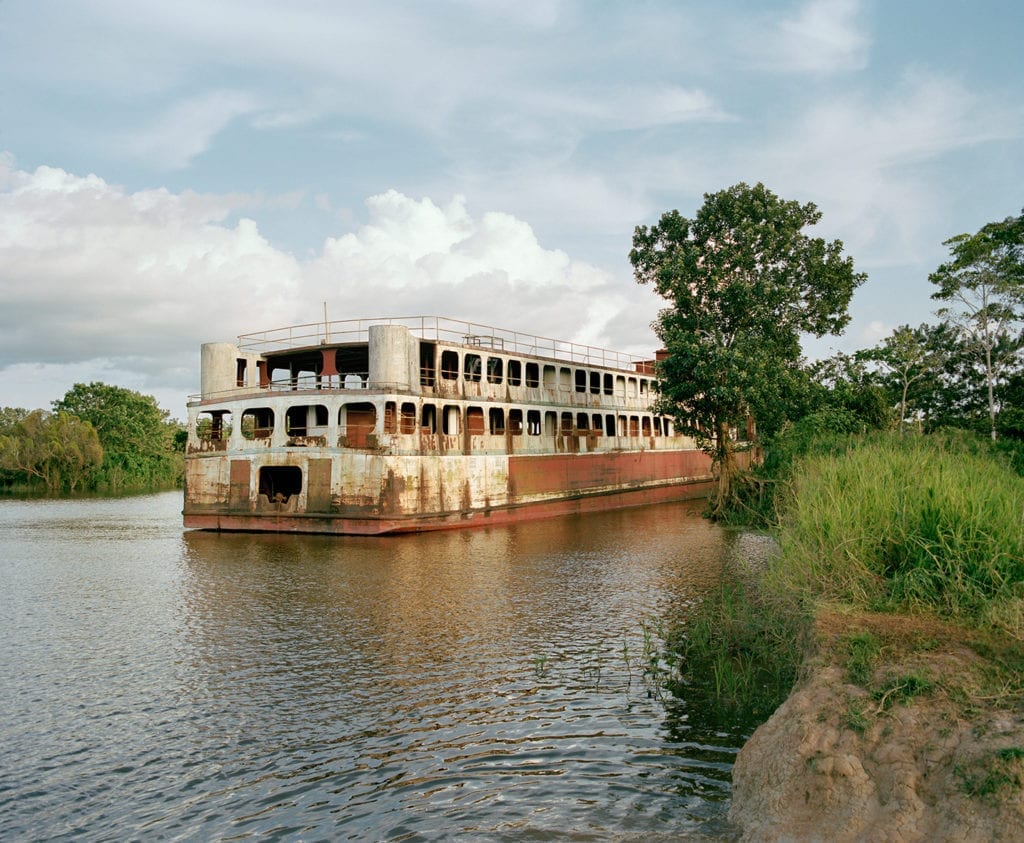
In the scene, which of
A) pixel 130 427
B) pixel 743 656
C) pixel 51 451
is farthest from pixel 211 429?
pixel 130 427

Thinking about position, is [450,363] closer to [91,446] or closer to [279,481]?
[279,481]

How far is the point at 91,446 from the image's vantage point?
61031 mm

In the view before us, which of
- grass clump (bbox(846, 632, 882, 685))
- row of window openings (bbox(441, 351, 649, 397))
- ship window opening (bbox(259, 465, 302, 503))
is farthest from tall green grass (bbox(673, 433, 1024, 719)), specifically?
row of window openings (bbox(441, 351, 649, 397))

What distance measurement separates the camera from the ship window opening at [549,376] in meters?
36.9

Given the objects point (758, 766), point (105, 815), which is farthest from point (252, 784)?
point (758, 766)

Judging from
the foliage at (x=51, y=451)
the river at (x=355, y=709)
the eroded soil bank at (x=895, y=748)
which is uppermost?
the foliage at (x=51, y=451)

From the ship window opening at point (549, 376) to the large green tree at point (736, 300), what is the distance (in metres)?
8.74

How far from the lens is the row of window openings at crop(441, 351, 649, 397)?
3045cm

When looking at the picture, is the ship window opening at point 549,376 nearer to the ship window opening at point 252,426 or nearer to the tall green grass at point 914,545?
the ship window opening at point 252,426

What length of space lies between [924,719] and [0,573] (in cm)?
2294

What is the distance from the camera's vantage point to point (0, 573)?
2025cm

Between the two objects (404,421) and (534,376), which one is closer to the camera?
(404,421)

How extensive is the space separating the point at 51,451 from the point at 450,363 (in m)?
44.8

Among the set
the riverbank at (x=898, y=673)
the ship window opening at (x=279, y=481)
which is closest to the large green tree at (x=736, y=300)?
the ship window opening at (x=279, y=481)
